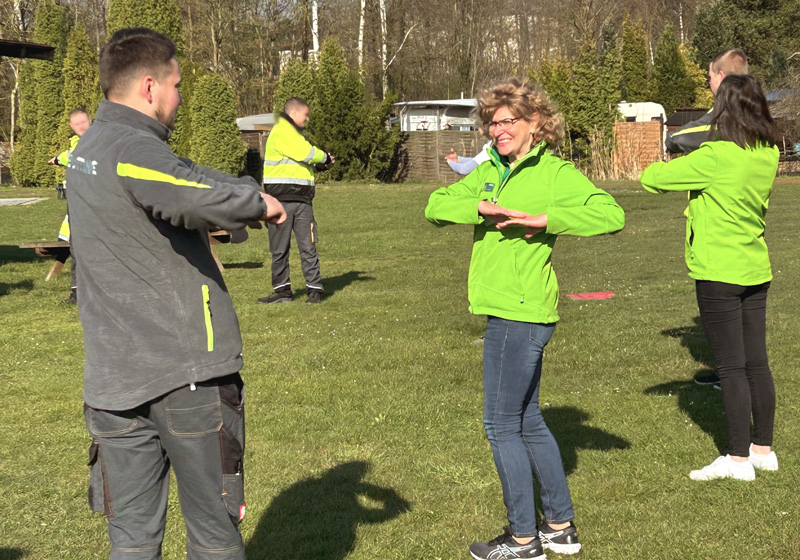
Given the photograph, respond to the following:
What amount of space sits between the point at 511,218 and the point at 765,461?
8.34 feet

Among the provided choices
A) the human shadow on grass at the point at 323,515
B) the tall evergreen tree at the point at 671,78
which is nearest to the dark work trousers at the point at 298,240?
the human shadow on grass at the point at 323,515

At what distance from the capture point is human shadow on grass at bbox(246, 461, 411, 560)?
14.7ft

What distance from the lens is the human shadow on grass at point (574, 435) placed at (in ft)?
18.6

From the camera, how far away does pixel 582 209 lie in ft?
12.7

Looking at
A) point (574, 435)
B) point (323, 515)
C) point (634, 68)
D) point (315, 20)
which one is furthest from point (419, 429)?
point (634, 68)

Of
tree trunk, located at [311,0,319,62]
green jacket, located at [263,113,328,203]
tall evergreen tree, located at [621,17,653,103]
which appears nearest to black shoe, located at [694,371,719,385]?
green jacket, located at [263,113,328,203]

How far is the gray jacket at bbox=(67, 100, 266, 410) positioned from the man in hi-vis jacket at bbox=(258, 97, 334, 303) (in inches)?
295

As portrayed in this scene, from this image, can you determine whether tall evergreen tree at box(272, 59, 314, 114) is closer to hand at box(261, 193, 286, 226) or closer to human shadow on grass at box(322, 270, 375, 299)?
human shadow on grass at box(322, 270, 375, 299)

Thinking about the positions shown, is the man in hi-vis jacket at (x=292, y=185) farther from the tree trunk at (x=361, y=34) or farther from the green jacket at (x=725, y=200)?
the tree trunk at (x=361, y=34)

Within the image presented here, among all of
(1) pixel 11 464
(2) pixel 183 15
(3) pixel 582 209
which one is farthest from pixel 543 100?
(2) pixel 183 15

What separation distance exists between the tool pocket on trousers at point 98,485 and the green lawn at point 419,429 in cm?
134

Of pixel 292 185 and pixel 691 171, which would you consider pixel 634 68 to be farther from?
pixel 691 171

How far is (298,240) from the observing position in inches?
438

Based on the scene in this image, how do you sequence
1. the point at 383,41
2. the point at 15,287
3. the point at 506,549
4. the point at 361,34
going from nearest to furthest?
the point at 506,549
the point at 15,287
the point at 361,34
the point at 383,41
